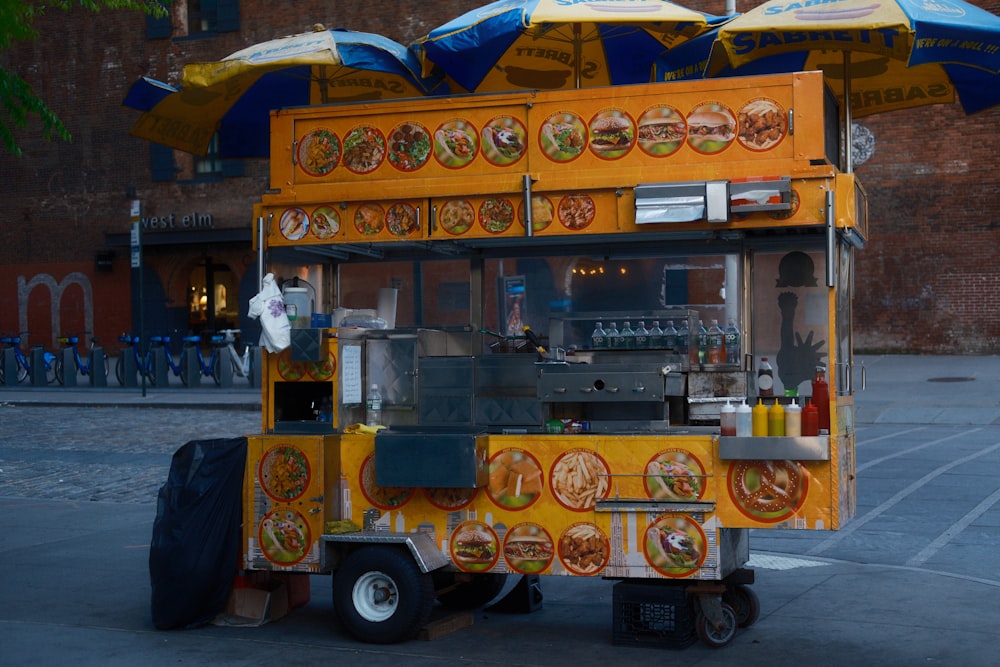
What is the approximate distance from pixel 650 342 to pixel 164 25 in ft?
92.5

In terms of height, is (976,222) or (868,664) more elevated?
(976,222)

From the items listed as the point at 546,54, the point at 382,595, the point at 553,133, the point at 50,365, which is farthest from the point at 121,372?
the point at 553,133

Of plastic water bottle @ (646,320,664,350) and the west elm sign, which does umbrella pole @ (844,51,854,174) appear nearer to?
plastic water bottle @ (646,320,664,350)

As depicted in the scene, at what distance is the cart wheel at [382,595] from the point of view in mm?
7078

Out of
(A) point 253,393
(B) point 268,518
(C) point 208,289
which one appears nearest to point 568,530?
(B) point 268,518

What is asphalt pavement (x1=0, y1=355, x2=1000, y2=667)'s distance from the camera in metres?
6.84

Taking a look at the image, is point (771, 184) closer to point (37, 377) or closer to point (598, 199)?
point (598, 199)

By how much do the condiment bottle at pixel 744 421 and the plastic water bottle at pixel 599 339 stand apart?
48.7 inches

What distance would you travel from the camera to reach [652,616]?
691 cm

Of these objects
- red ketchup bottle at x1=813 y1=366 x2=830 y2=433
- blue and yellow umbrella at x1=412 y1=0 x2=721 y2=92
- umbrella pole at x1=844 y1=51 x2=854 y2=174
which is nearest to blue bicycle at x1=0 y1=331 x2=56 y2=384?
blue and yellow umbrella at x1=412 y1=0 x2=721 y2=92

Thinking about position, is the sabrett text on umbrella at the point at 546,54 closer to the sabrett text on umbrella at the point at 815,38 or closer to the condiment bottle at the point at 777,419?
the sabrett text on umbrella at the point at 815,38

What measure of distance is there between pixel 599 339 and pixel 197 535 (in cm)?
276

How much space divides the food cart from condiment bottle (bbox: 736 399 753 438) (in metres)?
0.13

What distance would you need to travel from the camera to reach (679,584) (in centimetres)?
696
